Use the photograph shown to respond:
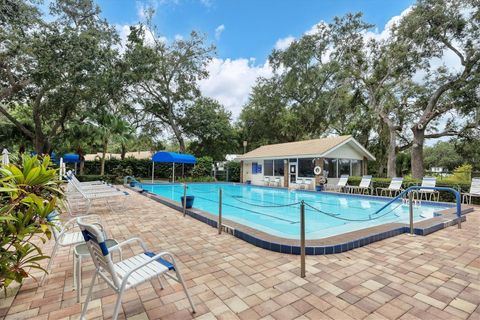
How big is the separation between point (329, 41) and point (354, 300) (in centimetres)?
2570

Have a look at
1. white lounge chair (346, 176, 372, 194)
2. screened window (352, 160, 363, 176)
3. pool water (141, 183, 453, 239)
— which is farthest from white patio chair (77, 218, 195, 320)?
screened window (352, 160, 363, 176)

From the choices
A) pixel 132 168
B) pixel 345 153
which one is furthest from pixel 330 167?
pixel 132 168

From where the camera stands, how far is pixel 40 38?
11.9 meters

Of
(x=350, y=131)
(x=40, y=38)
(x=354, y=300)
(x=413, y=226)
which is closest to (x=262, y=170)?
(x=350, y=131)

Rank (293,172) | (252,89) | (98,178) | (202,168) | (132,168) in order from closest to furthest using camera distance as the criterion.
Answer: (98,178), (293,172), (132,168), (202,168), (252,89)

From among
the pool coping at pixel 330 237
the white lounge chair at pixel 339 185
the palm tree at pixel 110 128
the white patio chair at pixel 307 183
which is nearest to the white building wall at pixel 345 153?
the white lounge chair at pixel 339 185

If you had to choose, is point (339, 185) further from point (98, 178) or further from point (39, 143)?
point (39, 143)

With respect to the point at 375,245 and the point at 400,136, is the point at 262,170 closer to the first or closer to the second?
the point at 400,136

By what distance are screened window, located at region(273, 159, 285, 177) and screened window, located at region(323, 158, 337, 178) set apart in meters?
3.17

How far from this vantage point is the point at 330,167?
16000 mm

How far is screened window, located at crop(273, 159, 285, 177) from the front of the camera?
17.9 metres

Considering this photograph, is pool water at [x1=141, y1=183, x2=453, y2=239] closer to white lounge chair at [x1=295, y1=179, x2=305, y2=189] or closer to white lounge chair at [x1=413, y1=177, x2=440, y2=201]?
white lounge chair at [x1=413, y1=177, x2=440, y2=201]

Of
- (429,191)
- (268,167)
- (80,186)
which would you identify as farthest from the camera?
(268,167)

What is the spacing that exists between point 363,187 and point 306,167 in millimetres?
3901
